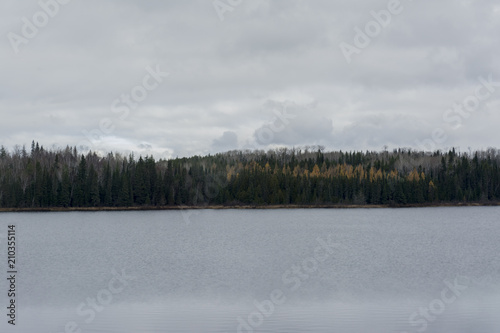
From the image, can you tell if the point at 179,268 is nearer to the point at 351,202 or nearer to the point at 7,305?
the point at 7,305

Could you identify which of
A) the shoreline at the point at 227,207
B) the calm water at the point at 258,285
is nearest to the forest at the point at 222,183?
the shoreline at the point at 227,207

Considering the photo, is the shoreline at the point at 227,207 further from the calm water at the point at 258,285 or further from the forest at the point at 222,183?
the calm water at the point at 258,285

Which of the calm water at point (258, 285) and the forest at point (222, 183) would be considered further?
the forest at point (222, 183)

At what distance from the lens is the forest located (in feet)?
387

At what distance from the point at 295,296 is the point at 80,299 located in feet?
32.4

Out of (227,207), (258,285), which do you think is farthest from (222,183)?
(258,285)

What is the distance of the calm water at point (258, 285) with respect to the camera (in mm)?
20344

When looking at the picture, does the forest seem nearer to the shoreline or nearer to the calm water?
the shoreline

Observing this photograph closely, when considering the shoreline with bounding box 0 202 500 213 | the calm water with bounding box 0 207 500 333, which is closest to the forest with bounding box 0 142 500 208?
the shoreline with bounding box 0 202 500 213

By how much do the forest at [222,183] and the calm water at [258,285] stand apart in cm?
6543

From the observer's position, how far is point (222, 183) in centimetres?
13575

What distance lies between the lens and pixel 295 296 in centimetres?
2517

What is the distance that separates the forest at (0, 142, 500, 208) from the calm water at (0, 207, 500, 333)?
2576 inches

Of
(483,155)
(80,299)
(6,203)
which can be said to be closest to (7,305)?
(80,299)
